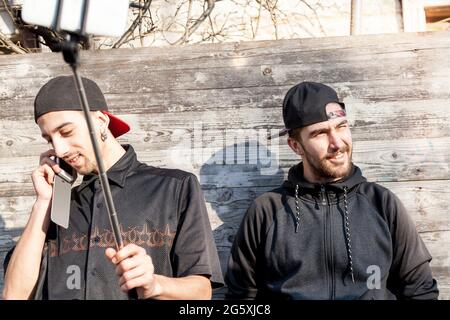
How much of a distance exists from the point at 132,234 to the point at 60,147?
0.48 m

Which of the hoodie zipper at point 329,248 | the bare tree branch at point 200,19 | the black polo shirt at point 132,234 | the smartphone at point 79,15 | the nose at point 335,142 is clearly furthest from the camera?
the bare tree branch at point 200,19

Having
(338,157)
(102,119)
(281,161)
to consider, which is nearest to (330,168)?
(338,157)

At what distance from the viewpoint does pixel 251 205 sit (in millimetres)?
4074

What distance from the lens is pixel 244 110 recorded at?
453 centimetres

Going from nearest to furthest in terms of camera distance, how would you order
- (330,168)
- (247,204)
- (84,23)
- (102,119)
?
(84,23) < (102,119) < (330,168) < (247,204)

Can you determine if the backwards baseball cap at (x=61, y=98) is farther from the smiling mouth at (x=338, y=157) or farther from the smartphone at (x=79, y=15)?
the smiling mouth at (x=338, y=157)

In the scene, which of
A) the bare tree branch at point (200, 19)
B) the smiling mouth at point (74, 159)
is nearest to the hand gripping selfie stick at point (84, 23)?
the smiling mouth at point (74, 159)

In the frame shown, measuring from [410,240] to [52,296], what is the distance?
1.57 meters

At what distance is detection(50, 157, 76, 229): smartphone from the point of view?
3.68 metres

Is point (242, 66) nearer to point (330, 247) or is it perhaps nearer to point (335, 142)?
point (335, 142)

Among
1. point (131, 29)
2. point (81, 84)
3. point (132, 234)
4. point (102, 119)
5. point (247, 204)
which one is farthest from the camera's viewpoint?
point (131, 29)

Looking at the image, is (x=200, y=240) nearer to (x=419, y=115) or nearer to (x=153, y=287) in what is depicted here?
(x=153, y=287)

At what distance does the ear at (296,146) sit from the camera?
4064mm

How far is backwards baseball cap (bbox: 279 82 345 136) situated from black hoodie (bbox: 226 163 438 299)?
260 mm
